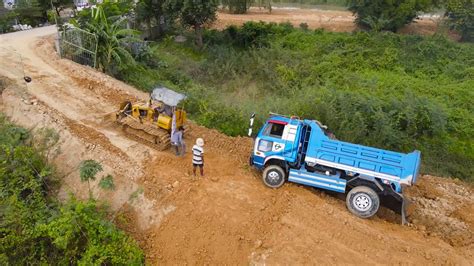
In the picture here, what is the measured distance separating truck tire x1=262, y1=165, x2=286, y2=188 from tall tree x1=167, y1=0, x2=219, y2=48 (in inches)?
646

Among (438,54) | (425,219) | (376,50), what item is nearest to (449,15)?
(438,54)

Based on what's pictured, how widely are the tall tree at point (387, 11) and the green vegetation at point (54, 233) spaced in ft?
81.8

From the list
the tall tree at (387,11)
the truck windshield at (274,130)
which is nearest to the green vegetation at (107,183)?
the truck windshield at (274,130)

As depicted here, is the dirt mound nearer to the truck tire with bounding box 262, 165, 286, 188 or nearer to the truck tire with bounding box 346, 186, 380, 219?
the truck tire with bounding box 346, 186, 380, 219

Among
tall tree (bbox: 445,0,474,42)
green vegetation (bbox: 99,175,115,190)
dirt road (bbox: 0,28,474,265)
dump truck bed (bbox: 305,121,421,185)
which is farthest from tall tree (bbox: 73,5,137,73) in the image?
tall tree (bbox: 445,0,474,42)

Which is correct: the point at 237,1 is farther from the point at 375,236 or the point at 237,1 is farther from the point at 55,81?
the point at 375,236

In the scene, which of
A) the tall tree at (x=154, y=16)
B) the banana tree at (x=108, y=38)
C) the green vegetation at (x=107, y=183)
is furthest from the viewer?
the tall tree at (x=154, y=16)

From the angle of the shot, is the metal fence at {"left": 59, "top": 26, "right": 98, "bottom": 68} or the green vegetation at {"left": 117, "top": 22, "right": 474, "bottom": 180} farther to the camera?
the metal fence at {"left": 59, "top": 26, "right": 98, "bottom": 68}

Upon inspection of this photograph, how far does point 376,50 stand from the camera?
24062 mm

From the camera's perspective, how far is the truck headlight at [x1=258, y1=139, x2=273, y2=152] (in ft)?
31.1

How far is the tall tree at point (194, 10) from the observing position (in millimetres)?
23094

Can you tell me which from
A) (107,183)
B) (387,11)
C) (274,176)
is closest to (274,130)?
(274,176)

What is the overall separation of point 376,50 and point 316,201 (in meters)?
17.9

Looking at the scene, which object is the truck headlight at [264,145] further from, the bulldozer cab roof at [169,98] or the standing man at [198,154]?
the bulldozer cab roof at [169,98]
